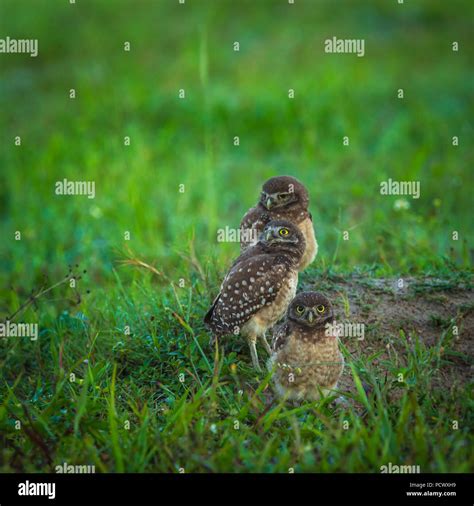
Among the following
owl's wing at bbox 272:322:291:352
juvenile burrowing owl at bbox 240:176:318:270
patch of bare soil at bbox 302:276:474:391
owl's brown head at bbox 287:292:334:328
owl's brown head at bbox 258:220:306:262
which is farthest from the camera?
juvenile burrowing owl at bbox 240:176:318:270

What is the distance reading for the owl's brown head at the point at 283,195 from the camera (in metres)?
5.94

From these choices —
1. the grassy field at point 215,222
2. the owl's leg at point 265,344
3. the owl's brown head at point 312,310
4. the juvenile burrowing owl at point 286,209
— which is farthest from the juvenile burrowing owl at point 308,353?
the juvenile burrowing owl at point 286,209

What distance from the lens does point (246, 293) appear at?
511 centimetres

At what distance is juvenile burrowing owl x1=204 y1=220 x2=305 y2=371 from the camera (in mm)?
5102

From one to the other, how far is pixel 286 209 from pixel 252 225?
309 millimetres

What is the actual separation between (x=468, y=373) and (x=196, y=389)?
5.83 feet

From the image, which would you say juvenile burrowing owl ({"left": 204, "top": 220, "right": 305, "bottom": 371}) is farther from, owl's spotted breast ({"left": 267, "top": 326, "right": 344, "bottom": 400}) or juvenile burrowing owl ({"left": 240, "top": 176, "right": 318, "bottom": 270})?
juvenile burrowing owl ({"left": 240, "top": 176, "right": 318, "bottom": 270})

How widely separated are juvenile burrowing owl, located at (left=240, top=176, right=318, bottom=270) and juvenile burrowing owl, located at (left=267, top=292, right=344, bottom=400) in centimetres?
116

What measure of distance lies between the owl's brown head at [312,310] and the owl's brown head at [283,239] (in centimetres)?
66

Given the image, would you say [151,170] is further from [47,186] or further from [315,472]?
[315,472]

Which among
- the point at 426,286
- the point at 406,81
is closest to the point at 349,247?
the point at 426,286

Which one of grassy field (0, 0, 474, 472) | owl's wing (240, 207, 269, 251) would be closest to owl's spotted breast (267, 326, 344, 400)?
grassy field (0, 0, 474, 472)

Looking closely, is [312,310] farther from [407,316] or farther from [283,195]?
[283,195]

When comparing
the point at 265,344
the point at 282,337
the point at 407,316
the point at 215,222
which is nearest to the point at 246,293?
the point at 282,337
